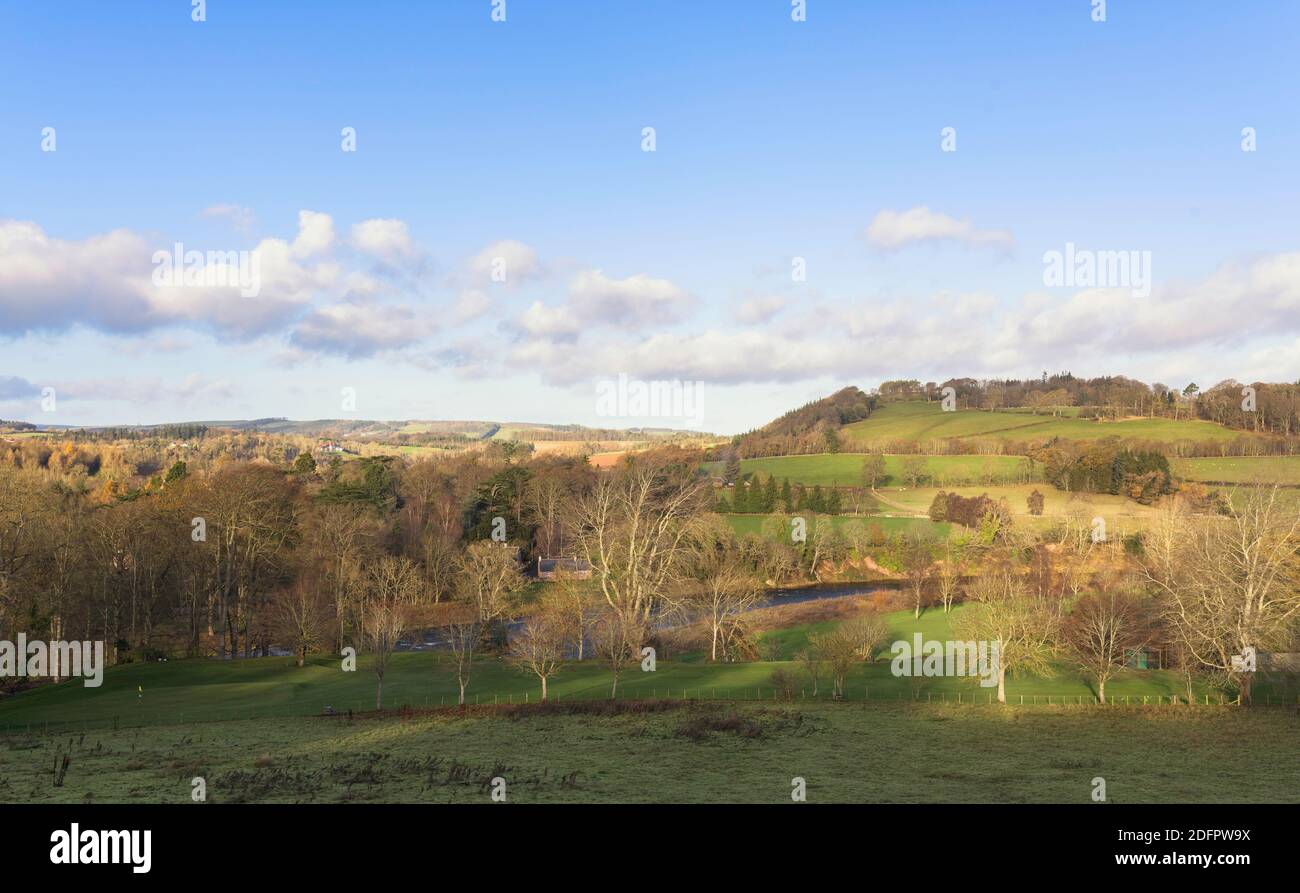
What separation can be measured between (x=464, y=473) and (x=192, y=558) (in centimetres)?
5213

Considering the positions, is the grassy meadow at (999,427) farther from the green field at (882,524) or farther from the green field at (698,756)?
the green field at (698,756)

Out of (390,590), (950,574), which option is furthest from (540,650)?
(950,574)

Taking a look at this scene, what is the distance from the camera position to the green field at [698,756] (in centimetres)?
2441

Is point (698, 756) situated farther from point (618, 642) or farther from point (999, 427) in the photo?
point (999, 427)

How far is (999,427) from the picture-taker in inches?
6004

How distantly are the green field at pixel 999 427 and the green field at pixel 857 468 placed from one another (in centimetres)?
1208

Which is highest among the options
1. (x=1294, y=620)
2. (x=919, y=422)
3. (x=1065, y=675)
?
(x=919, y=422)

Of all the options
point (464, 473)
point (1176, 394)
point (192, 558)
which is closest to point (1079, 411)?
point (1176, 394)

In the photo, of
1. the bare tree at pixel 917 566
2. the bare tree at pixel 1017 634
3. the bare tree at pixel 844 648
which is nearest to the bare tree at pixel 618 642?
the bare tree at pixel 844 648

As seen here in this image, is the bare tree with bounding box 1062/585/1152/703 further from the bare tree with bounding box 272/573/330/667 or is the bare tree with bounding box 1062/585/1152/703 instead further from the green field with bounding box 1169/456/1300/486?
the green field with bounding box 1169/456/1300/486

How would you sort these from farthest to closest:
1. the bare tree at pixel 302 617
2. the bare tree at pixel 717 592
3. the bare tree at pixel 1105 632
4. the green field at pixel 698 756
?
the bare tree at pixel 717 592
the bare tree at pixel 302 617
the bare tree at pixel 1105 632
the green field at pixel 698 756

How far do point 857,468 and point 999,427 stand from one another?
32.3 meters
